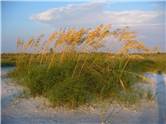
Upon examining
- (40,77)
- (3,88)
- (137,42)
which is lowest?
(3,88)

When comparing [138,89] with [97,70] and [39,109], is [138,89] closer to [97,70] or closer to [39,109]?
[97,70]

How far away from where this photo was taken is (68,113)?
5.82 metres

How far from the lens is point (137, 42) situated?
6414 millimetres

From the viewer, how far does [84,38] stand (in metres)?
6.59

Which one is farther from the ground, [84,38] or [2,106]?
[84,38]

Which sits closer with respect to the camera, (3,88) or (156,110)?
(156,110)

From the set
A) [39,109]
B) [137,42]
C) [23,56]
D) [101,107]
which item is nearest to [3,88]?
[23,56]

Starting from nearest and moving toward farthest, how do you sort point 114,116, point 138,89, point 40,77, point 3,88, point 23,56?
point 114,116 < point 40,77 < point 138,89 < point 3,88 < point 23,56

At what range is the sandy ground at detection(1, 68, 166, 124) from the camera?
5.44 m

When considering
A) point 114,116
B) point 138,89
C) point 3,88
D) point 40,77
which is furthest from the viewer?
point 3,88

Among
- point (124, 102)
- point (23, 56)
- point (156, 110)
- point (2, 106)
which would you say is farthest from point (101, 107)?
point (23, 56)

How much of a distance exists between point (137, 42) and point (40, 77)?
168 cm

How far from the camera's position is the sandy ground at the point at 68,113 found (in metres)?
5.44

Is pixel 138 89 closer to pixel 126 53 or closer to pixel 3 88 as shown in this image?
pixel 126 53
